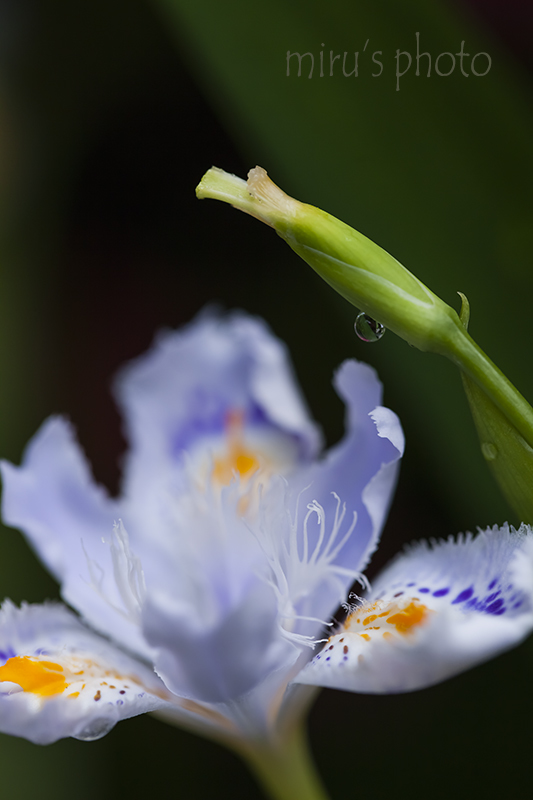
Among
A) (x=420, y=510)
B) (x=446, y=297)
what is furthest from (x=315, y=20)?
(x=420, y=510)

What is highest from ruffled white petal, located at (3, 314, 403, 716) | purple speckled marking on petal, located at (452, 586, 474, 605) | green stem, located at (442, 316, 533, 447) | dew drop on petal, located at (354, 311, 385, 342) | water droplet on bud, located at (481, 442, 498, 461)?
green stem, located at (442, 316, 533, 447)

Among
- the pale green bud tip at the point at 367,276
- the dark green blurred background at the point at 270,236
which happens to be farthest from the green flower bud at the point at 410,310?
the dark green blurred background at the point at 270,236

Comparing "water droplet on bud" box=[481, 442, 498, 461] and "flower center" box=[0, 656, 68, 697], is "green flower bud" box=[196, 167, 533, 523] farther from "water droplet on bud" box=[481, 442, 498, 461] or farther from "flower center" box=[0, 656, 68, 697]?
"flower center" box=[0, 656, 68, 697]

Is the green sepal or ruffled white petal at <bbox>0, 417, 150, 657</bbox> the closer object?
the green sepal

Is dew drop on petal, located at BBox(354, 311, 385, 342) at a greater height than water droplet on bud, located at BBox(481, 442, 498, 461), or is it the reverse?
dew drop on petal, located at BBox(354, 311, 385, 342)

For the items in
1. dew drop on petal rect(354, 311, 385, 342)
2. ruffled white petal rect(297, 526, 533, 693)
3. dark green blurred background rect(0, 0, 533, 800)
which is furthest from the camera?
dark green blurred background rect(0, 0, 533, 800)

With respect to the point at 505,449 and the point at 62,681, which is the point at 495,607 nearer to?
the point at 505,449

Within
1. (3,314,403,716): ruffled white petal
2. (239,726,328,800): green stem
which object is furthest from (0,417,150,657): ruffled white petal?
(239,726,328,800): green stem

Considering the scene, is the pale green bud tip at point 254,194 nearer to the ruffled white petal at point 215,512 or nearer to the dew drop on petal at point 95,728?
the ruffled white petal at point 215,512
